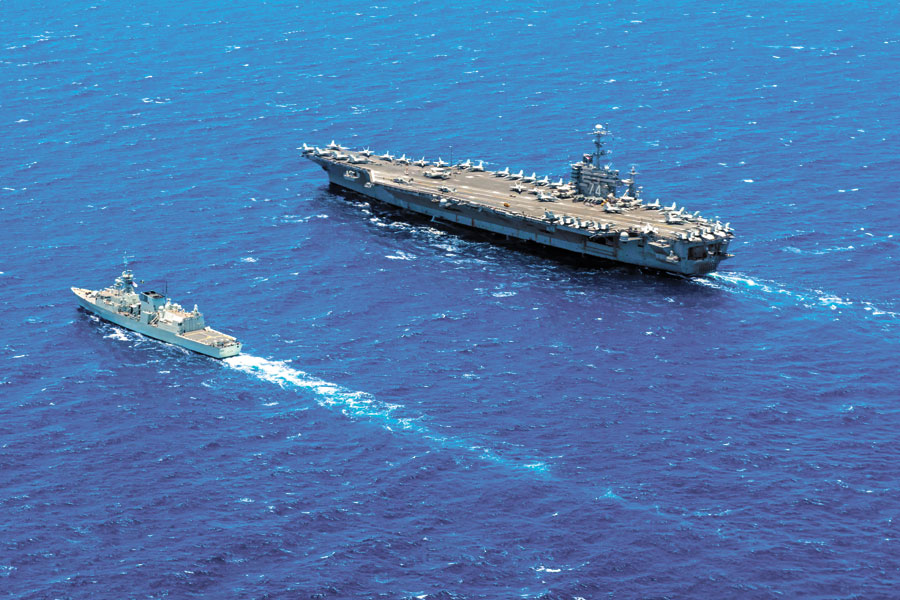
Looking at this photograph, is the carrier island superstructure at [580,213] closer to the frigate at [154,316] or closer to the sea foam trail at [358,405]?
the frigate at [154,316]

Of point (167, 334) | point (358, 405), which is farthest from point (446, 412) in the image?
point (167, 334)

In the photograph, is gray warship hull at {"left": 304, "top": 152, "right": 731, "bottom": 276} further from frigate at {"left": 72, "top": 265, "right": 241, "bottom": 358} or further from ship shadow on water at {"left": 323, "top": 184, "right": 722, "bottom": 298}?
frigate at {"left": 72, "top": 265, "right": 241, "bottom": 358}

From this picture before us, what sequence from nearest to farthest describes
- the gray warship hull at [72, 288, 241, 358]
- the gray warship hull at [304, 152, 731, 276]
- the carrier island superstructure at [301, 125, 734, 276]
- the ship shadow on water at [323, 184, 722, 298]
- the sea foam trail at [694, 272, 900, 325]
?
the gray warship hull at [72, 288, 241, 358], the sea foam trail at [694, 272, 900, 325], the ship shadow on water at [323, 184, 722, 298], the gray warship hull at [304, 152, 731, 276], the carrier island superstructure at [301, 125, 734, 276]

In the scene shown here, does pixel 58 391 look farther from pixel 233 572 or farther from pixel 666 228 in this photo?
pixel 666 228

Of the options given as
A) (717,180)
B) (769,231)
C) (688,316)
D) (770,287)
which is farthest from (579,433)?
(717,180)

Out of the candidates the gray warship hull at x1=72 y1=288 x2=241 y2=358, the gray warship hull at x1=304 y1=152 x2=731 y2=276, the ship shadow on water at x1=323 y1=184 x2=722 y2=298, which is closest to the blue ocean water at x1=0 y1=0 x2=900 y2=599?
the ship shadow on water at x1=323 y1=184 x2=722 y2=298

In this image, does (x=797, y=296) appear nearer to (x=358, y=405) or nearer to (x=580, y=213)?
(x=580, y=213)
